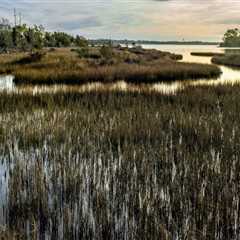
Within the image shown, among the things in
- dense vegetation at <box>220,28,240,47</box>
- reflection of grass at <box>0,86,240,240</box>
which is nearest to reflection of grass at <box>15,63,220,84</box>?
reflection of grass at <box>0,86,240,240</box>

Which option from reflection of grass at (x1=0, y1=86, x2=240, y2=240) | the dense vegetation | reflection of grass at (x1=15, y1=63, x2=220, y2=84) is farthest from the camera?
the dense vegetation

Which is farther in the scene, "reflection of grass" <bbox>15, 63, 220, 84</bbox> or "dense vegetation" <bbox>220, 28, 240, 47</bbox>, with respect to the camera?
"dense vegetation" <bbox>220, 28, 240, 47</bbox>

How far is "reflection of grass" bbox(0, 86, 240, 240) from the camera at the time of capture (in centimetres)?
687

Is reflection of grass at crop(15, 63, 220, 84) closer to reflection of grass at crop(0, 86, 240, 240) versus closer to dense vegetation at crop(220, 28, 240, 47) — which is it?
reflection of grass at crop(0, 86, 240, 240)

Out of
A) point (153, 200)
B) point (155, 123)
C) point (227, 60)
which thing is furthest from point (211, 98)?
point (227, 60)

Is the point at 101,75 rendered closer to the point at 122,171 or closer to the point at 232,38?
the point at 122,171

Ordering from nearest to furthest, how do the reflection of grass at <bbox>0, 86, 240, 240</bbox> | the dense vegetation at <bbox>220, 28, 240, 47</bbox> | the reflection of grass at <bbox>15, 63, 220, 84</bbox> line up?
the reflection of grass at <bbox>0, 86, 240, 240</bbox>
the reflection of grass at <bbox>15, 63, 220, 84</bbox>
the dense vegetation at <bbox>220, 28, 240, 47</bbox>

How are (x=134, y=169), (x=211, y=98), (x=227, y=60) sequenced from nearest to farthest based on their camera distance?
(x=134, y=169) → (x=211, y=98) → (x=227, y=60)

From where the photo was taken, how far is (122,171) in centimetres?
901

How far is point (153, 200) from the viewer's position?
7500mm

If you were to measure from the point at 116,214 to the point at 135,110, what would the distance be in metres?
8.05

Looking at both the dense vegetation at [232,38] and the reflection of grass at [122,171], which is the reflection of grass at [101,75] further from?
the dense vegetation at [232,38]

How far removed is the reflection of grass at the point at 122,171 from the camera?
6867mm

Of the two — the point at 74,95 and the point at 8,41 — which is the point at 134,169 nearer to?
the point at 74,95
